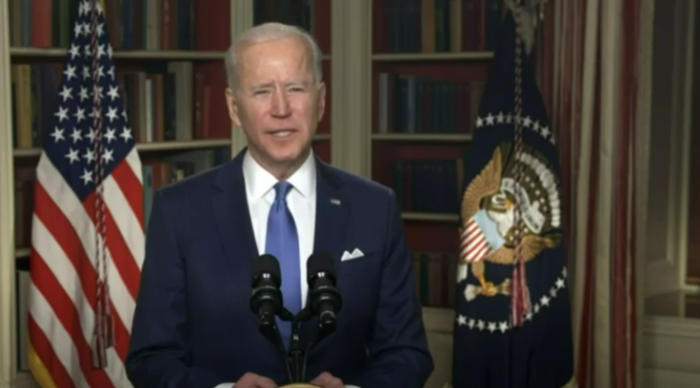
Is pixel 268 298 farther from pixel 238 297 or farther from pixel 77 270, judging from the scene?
pixel 77 270

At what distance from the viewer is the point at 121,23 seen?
402 cm

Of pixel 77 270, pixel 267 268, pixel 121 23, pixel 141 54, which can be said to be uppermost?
pixel 121 23

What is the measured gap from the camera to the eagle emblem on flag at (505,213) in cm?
416

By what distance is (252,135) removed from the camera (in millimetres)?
1914

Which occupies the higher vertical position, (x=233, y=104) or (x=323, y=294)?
(x=233, y=104)

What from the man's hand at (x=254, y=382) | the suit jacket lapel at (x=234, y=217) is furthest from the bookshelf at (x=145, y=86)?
the man's hand at (x=254, y=382)

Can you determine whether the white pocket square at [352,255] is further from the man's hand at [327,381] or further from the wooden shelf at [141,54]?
the wooden shelf at [141,54]

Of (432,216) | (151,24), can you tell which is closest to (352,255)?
(151,24)

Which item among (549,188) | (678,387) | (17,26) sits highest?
(17,26)

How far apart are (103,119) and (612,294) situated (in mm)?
2038

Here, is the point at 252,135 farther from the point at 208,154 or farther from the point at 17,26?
the point at 208,154

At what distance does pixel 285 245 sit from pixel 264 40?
1.15 ft

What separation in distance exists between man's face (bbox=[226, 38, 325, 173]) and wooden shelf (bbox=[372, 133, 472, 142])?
3.09 metres

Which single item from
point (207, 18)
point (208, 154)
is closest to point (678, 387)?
point (208, 154)
